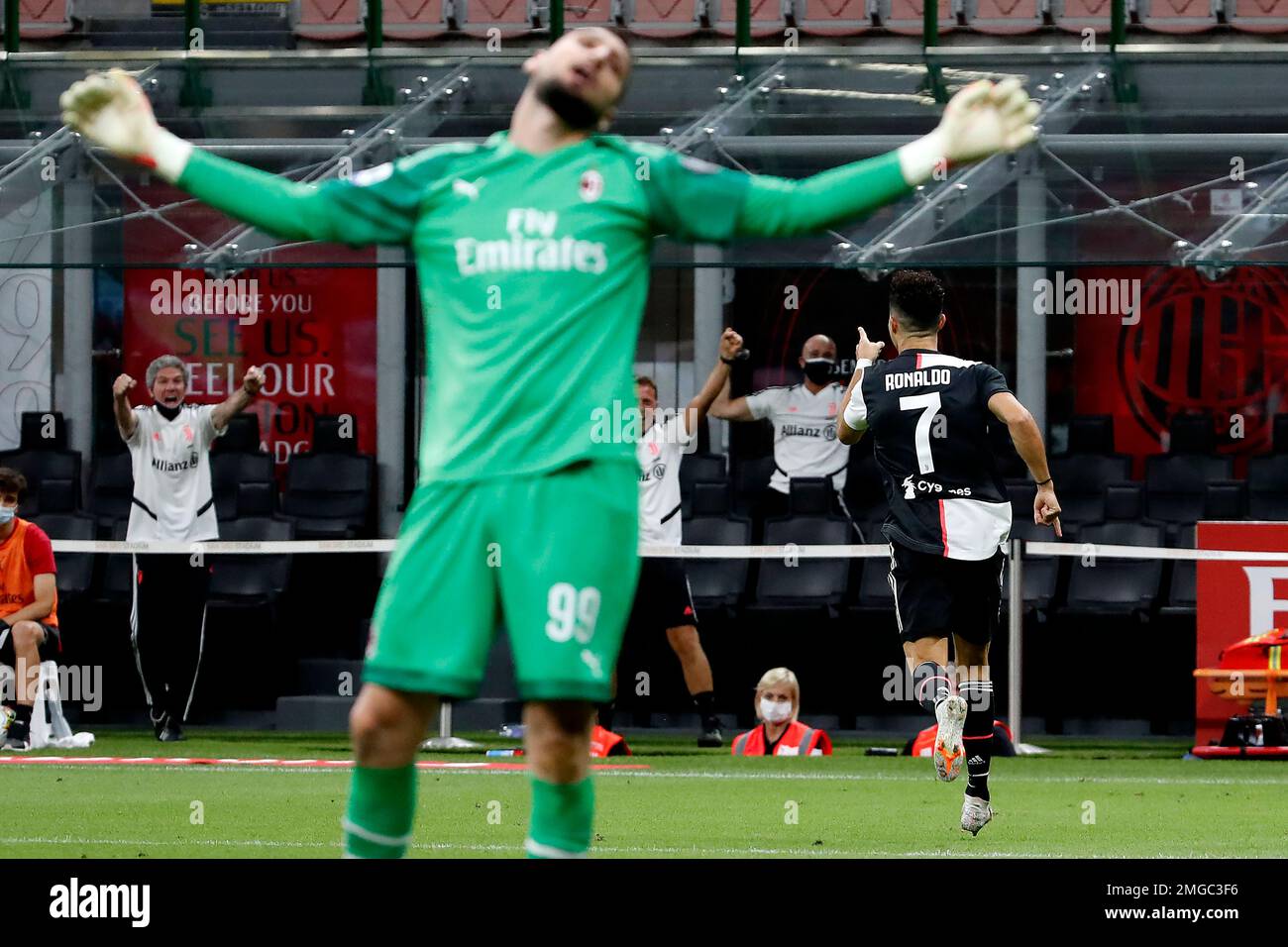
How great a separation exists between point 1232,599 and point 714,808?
517 centimetres

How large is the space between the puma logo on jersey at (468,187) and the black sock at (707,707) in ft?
32.2

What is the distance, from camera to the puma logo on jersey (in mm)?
5098

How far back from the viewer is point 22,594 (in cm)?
1418

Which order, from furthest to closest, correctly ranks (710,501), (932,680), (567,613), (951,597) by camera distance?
1. (710,501)
2. (932,680)
3. (951,597)
4. (567,613)

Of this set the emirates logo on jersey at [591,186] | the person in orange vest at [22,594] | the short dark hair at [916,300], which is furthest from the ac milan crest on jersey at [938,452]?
the person in orange vest at [22,594]

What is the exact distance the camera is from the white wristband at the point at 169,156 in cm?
521

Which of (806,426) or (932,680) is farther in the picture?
(806,426)

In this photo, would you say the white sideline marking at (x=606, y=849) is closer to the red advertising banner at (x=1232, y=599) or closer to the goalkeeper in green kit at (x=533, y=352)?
the goalkeeper in green kit at (x=533, y=352)

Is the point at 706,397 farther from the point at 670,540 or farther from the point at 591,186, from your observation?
the point at 591,186

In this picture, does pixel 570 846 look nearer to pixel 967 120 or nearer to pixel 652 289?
pixel 967 120

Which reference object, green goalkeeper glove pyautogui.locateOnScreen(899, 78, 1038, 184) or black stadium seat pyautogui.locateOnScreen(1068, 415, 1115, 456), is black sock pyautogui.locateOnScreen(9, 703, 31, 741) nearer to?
black stadium seat pyautogui.locateOnScreen(1068, 415, 1115, 456)

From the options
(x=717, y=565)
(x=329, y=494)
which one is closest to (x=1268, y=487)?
(x=717, y=565)

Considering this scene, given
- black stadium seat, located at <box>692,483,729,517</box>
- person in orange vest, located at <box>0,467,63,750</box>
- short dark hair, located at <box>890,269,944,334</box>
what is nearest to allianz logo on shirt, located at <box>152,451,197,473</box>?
person in orange vest, located at <box>0,467,63,750</box>
